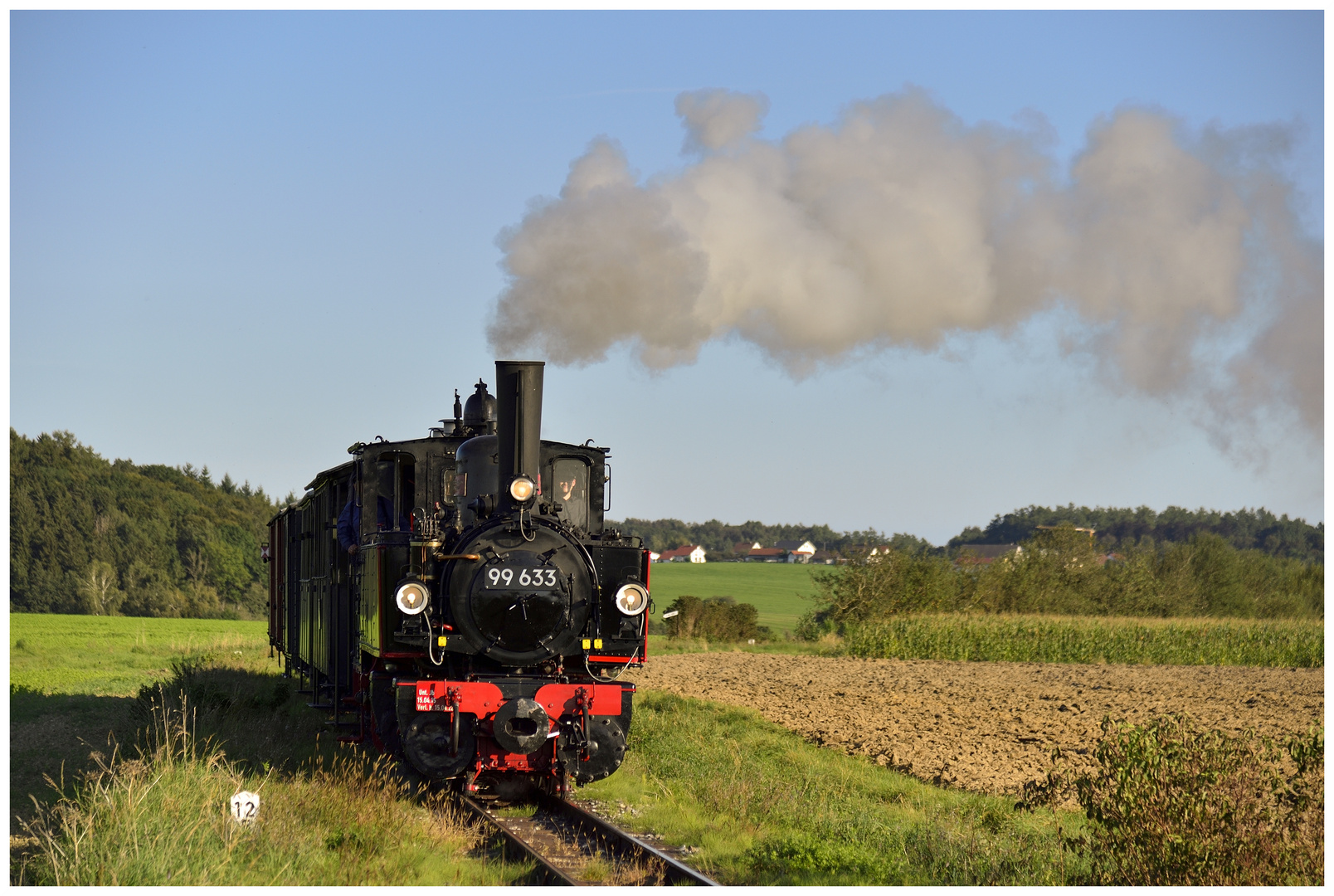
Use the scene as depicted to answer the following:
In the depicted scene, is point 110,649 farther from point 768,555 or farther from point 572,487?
point 768,555

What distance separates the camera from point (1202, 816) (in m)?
6.59

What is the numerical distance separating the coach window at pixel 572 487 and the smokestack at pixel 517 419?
1.37 m

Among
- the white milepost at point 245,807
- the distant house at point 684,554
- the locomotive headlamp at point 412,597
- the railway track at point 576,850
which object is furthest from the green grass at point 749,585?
the white milepost at point 245,807

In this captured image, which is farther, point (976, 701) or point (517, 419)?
point (976, 701)

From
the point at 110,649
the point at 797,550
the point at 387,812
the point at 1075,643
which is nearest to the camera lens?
the point at 387,812

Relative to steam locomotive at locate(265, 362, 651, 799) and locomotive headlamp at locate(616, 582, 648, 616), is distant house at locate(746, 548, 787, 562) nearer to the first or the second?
steam locomotive at locate(265, 362, 651, 799)

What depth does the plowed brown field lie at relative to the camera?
44.5 feet

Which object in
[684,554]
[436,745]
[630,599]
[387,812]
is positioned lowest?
[387,812]

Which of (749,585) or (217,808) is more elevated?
(217,808)

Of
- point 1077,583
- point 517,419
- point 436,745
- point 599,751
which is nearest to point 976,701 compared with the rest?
point 599,751

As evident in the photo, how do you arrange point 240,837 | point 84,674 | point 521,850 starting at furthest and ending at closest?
point 84,674 < point 521,850 < point 240,837

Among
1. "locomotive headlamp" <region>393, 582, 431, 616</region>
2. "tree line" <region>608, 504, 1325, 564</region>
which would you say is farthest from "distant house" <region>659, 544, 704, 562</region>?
"locomotive headlamp" <region>393, 582, 431, 616</region>

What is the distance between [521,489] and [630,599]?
48.8 inches

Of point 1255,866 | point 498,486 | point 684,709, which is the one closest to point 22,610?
point 684,709
